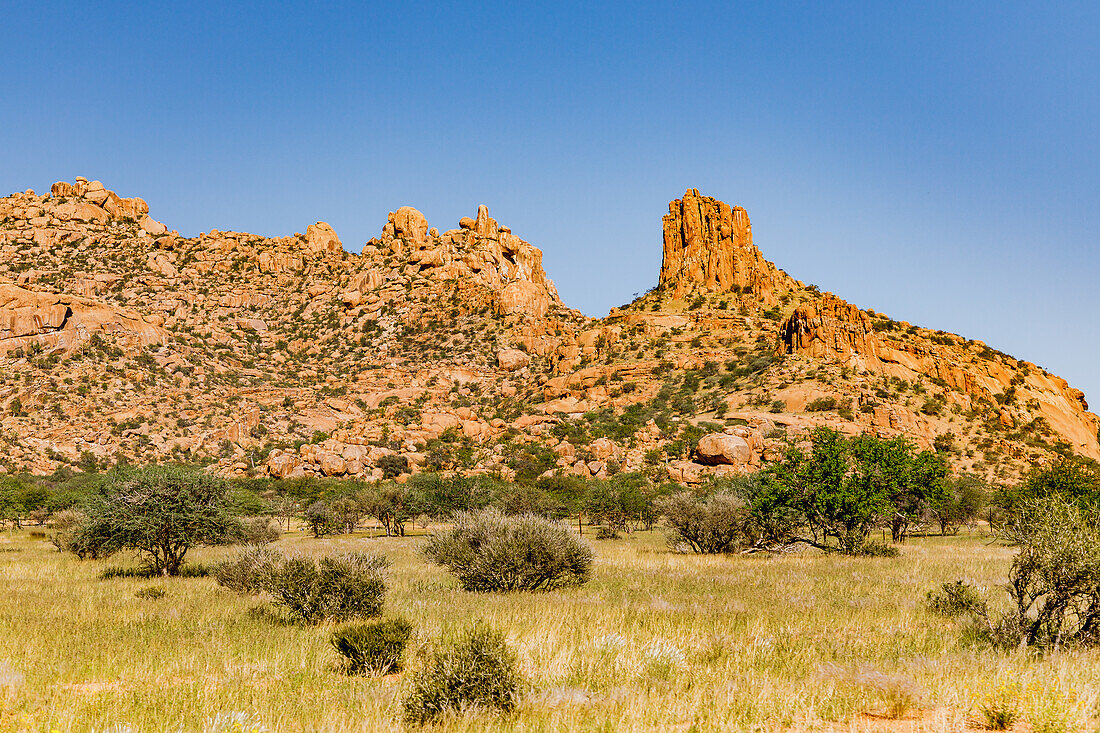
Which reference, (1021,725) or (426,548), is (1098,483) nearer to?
(426,548)

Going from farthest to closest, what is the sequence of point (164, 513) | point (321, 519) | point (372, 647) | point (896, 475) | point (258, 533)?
point (321, 519), point (258, 533), point (896, 475), point (164, 513), point (372, 647)

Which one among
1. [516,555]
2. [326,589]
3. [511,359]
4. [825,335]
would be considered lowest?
[326,589]

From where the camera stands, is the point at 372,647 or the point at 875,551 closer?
the point at 372,647

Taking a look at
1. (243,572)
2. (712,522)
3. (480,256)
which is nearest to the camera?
Answer: (243,572)

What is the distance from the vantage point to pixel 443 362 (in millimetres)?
88188

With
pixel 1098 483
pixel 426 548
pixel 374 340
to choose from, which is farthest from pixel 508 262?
pixel 426 548

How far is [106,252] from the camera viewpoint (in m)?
100

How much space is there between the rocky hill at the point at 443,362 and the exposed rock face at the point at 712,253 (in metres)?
0.33

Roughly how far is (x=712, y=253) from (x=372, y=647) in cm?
9287

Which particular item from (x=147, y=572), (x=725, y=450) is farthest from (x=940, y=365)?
(x=147, y=572)

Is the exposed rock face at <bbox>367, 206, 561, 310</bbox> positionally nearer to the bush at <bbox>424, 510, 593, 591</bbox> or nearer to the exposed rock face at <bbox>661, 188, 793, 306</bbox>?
the exposed rock face at <bbox>661, 188, 793, 306</bbox>

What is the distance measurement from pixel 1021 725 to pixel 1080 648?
4.30 metres

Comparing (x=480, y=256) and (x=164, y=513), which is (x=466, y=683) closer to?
(x=164, y=513)

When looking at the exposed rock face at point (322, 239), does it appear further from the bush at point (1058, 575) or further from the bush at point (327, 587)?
the bush at point (1058, 575)
